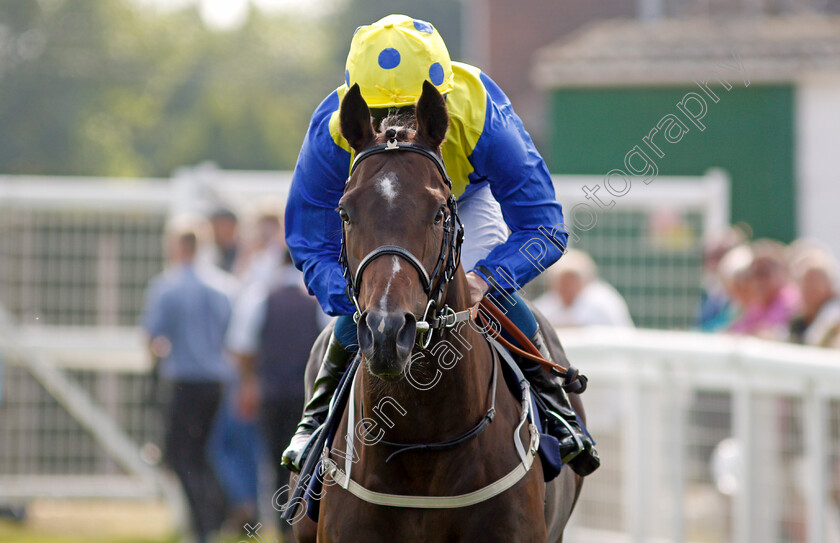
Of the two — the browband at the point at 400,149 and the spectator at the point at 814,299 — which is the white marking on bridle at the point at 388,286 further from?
the spectator at the point at 814,299

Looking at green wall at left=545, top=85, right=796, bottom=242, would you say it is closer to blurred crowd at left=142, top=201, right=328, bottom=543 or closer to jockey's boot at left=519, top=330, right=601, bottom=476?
blurred crowd at left=142, top=201, right=328, bottom=543

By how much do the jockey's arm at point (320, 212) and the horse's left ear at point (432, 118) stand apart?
20.2 inches

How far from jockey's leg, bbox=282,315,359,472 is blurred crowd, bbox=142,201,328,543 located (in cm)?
349

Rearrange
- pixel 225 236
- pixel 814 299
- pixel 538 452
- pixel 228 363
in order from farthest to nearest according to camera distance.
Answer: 1. pixel 225 236
2. pixel 228 363
3. pixel 814 299
4. pixel 538 452

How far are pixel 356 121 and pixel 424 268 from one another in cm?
54

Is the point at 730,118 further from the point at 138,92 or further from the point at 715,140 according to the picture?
the point at 138,92

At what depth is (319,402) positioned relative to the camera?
4379 mm

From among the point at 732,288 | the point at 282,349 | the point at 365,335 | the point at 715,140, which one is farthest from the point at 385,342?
the point at 715,140

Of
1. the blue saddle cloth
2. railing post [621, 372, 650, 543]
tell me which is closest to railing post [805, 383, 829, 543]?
railing post [621, 372, 650, 543]

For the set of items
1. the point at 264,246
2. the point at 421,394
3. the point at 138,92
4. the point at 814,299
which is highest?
the point at 421,394

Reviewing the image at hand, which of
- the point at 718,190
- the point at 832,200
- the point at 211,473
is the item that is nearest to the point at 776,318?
the point at 718,190

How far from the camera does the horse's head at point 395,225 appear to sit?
3094mm

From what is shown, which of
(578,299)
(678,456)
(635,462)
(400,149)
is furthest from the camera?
(578,299)

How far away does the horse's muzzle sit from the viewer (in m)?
3.05
